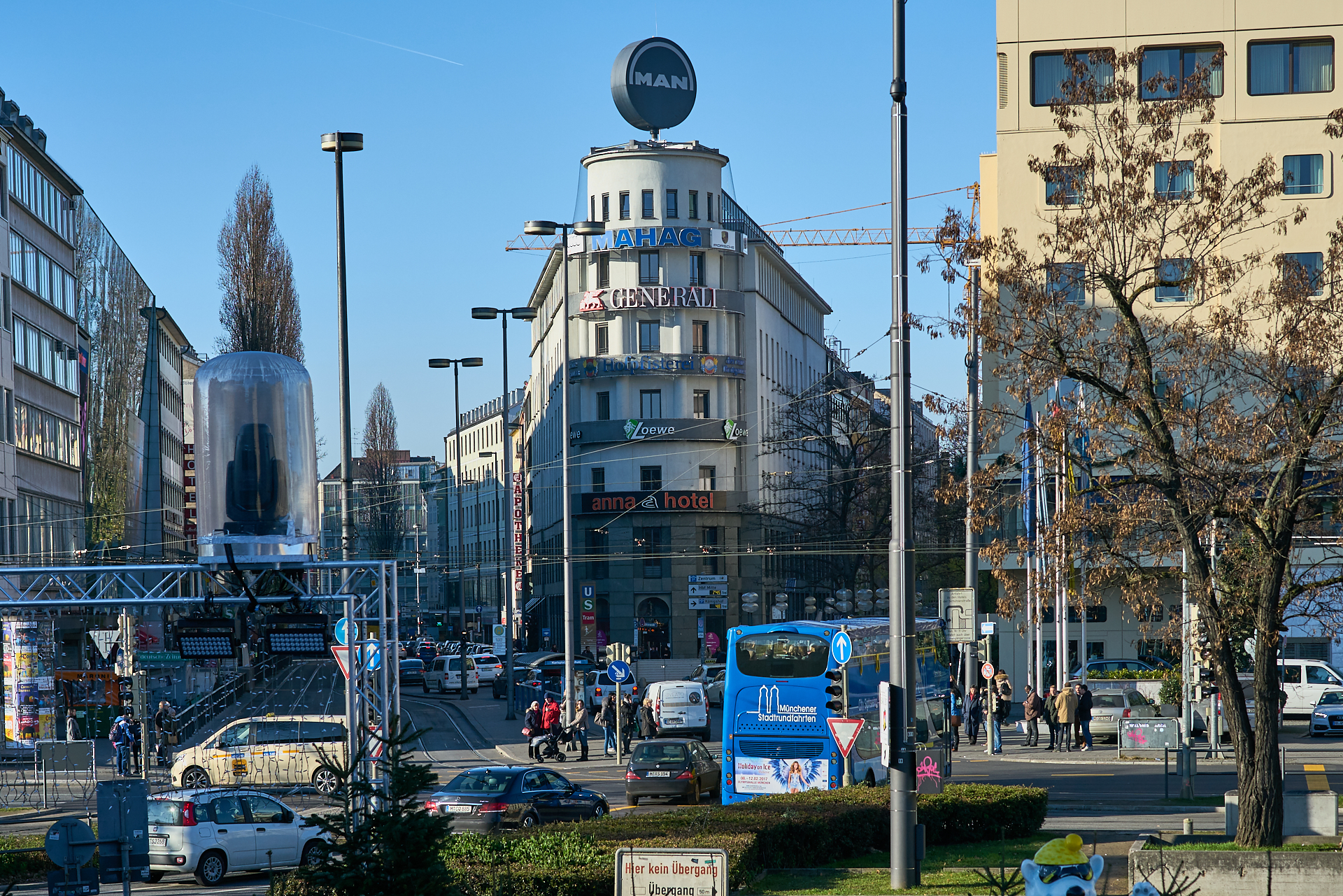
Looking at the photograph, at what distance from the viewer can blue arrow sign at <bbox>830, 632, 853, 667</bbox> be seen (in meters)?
26.6

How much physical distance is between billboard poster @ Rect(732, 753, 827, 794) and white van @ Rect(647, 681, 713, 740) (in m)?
18.0

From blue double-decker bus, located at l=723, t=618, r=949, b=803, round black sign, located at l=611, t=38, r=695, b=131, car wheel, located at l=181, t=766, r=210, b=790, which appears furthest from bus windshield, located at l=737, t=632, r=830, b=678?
round black sign, located at l=611, t=38, r=695, b=131

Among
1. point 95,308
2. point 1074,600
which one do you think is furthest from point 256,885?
point 95,308

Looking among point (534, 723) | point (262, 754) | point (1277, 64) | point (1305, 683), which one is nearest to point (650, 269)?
point (1277, 64)

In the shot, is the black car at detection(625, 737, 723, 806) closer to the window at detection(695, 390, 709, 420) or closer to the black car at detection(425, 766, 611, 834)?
the black car at detection(425, 766, 611, 834)

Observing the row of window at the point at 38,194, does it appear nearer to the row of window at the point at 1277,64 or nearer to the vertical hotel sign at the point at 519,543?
the vertical hotel sign at the point at 519,543

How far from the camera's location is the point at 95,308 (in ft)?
231

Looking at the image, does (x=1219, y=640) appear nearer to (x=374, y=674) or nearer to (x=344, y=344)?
(x=374, y=674)

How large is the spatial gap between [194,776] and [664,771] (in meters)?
11.3

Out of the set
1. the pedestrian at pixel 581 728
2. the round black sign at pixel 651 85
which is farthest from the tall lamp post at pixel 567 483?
the round black sign at pixel 651 85

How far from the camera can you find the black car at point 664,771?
2852cm

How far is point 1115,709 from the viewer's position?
134 feet

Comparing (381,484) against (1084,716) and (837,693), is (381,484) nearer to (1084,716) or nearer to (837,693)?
(1084,716)

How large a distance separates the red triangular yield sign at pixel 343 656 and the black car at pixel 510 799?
2.36 meters
